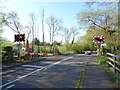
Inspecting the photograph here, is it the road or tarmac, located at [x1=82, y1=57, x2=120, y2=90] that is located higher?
tarmac, located at [x1=82, y1=57, x2=120, y2=90]

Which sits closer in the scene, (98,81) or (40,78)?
(98,81)

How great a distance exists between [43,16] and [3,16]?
18.5 metres

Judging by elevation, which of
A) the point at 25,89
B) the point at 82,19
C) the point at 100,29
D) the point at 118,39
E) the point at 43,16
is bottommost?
the point at 25,89

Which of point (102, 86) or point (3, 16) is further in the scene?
point (3, 16)

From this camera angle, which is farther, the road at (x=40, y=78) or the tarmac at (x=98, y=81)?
the road at (x=40, y=78)

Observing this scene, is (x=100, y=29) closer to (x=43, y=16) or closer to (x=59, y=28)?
(x=43, y=16)

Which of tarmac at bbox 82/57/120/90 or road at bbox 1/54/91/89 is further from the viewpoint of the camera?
road at bbox 1/54/91/89

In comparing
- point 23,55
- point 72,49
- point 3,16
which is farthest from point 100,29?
point 72,49

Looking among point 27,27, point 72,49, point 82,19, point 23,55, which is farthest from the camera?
point 72,49

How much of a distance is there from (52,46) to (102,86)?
35.3 meters

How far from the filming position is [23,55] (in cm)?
1867

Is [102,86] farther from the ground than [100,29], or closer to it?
closer to it

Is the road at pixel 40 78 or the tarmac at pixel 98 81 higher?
the tarmac at pixel 98 81

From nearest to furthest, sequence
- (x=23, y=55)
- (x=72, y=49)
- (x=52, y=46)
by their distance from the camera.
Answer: (x=23, y=55) < (x=52, y=46) < (x=72, y=49)
